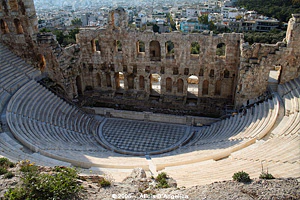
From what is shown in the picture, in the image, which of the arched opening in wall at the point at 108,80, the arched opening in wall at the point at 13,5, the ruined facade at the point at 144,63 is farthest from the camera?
the arched opening in wall at the point at 108,80

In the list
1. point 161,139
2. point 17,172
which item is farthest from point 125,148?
point 17,172

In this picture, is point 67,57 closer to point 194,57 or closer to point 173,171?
point 194,57

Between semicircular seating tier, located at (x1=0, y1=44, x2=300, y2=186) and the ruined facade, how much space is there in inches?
79.5

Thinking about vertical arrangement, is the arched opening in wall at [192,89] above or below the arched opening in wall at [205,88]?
below

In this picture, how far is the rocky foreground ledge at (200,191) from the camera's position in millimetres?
9891

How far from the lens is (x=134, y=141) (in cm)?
2255

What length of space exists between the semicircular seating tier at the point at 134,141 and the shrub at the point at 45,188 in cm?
462

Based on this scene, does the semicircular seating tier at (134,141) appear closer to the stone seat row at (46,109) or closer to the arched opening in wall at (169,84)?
the stone seat row at (46,109)

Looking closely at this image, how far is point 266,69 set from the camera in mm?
22172

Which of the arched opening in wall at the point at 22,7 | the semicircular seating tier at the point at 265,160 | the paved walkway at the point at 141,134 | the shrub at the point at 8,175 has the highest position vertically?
the arched opening in wall at the point at 22,7

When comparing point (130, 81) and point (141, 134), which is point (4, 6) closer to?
point (130, 81)

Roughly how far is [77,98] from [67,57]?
4.26 metres

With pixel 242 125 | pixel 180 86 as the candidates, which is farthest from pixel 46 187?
pixel 180 86

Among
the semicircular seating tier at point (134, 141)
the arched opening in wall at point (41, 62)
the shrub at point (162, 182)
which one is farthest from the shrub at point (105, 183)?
the arched opening in wall at point (41, 62)
